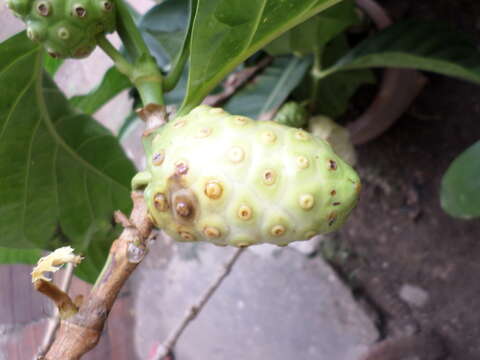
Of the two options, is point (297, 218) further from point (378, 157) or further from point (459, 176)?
point (378, 157)

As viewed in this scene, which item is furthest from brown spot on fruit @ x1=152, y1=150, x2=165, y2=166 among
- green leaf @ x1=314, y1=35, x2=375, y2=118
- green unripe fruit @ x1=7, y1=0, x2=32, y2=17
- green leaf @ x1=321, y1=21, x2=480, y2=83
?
green leaf @ x1=314, y1=35, x2=375, y2=118

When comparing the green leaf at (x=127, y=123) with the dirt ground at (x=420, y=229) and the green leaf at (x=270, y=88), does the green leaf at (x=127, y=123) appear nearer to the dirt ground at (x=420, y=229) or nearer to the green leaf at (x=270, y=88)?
the green leaf at (x=270, y=88)

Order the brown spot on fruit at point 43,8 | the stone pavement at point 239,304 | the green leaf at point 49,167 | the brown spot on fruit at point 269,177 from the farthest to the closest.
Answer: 1. the stone pavement at point 239,304
2. the green leaf at point 49,167
3. the brown spot on fruit at point 43,8
4. the brown spot on fruit at point 269,177

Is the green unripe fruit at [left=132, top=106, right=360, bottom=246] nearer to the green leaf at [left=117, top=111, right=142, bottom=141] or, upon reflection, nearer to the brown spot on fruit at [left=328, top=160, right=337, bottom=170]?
the brown spot on fruit at [left=328, top=160, right=337, bottom=170]

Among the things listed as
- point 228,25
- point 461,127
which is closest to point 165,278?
point 461,127

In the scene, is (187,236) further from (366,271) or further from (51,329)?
(366,271)

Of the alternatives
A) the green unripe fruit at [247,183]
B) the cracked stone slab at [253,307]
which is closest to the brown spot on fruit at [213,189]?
the green unripe fruit at [247,183]
